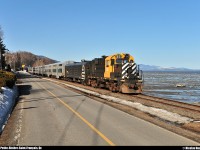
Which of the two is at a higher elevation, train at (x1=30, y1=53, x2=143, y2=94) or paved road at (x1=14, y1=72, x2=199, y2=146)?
train at (x1=30, y1=53, x2=143, y2=94)

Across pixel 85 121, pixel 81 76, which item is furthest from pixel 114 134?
pixel 81 76

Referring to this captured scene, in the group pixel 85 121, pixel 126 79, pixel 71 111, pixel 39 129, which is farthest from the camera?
pixel 126 79

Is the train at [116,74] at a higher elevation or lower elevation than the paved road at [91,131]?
higher

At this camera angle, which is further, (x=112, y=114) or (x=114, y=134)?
(x=112, y=114)

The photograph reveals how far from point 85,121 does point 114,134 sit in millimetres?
3082

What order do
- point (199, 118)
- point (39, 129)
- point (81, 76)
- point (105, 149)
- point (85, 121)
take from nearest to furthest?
point (105, 149) → point (39, 129) → point (85, 121) → point (199, 118) → point (81, 76)

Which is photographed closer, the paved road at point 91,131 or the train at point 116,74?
the paved road at point 91,131

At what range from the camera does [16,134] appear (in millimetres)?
11438

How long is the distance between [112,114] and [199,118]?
4606mm

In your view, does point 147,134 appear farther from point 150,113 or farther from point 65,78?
→ point 65,78

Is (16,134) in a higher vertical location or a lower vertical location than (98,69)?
lower

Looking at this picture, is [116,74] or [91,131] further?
[116,74]

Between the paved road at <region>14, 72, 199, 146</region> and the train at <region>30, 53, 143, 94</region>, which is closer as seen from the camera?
the paved road at <region>14, 72, 199, 146</region>

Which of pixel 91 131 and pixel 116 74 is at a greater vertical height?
pixel 116 74
